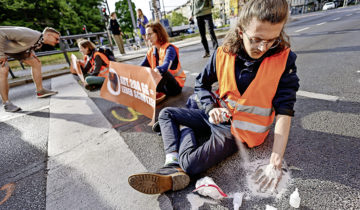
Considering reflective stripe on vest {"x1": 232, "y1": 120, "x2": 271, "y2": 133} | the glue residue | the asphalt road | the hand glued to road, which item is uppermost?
the hand glued to road

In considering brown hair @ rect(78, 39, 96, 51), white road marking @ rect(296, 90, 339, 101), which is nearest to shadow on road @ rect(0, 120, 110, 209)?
brown hair @ rect(78, 39, 96, 51)

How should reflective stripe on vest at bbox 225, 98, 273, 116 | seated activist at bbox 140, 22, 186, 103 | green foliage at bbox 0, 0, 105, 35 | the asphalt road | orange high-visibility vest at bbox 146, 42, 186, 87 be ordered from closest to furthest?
1. the asphalt road
2. reflective stripe on vest at bbox 225, 98, 273, 116
3. seated activist at bbox 140, 22, 186, 103
4. orange high-visibility vest at bbox 146, 42, 186, 87
5. green foliage at bbox 0, 0, 105, 35

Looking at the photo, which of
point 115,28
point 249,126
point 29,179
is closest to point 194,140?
point 249,126

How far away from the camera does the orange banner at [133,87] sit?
92.5 inches

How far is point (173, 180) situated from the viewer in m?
1.31

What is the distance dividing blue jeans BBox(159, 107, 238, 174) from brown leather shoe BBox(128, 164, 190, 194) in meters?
0.08

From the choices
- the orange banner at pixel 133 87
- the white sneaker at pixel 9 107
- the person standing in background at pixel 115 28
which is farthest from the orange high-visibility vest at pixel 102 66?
the person standing in background at pixel 115 28

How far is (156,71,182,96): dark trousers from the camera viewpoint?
291cm

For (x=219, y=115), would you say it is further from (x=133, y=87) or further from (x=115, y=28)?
(x=115, y=28)

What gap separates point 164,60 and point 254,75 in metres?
1.80

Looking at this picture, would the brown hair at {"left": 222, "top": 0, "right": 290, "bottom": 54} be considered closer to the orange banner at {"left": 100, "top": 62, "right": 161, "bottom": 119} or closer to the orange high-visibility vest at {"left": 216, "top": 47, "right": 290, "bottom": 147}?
the orange high-visibility vest at {"left": 216, "top": 47, "right": 290, "bottom": 147}

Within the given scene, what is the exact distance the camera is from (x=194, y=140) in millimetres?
1590

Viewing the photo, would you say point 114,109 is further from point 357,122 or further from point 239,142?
point 357,122

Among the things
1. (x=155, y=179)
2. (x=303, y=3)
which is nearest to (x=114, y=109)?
(x=155, y=179)
